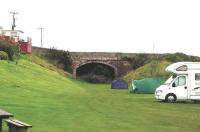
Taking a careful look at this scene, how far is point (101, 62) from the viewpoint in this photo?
Answer: 90375 millimetres

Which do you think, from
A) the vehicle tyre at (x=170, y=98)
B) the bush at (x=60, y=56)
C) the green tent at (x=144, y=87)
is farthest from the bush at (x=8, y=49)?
the bush at (x=60, y=56)

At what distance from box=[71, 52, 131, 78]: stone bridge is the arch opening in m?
0.83

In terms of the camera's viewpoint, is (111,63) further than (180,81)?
Yes

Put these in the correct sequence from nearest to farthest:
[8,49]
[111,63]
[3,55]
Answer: [3,55] → [8,49] → [111,63]

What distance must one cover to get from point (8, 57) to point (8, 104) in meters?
30.0

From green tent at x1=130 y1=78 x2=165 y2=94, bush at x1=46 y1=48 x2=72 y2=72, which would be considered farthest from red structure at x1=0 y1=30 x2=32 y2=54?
green tent at x1=130 y1=78 x2=165 y2=94

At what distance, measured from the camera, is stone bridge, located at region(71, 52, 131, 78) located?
89938 millimetres

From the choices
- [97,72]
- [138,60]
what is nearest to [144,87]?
[138,60]

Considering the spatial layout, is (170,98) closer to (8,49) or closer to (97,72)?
(8,49)

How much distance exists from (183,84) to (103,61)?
56.5 meters

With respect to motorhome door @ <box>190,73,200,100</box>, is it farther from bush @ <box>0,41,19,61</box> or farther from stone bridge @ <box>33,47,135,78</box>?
stone bridge @ <box>33,47,135,78</box>

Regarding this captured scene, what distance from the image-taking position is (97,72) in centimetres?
8944

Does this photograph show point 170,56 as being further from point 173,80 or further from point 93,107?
point 93,107

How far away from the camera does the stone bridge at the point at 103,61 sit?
8994cm
